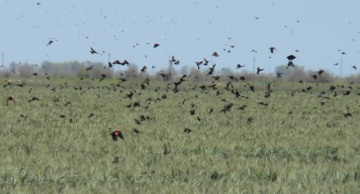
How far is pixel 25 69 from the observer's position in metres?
89.1

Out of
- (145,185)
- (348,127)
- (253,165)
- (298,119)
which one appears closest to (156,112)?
(298,119)

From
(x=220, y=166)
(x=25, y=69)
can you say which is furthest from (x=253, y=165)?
(x=25, y=69)

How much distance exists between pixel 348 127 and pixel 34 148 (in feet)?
30.0

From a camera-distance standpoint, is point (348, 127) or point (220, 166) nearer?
point (220, 166)

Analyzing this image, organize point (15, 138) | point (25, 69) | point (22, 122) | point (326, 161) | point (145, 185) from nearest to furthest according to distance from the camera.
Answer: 1. point (145, 185)
2. point (326, 161)
3. point (15, 138)
4. point (22, 122)
5. point (25, 69)

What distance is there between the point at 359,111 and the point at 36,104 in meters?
12.4

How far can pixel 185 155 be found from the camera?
37.3 feet

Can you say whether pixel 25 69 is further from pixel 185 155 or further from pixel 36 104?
pixel 185 155

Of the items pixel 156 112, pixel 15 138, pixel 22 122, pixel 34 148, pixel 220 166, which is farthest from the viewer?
pixel 156 112

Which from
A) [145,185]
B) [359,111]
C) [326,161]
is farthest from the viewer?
[359,111]

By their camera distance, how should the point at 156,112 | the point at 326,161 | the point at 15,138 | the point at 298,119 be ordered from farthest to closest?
the point at 156,112
the point at 298,119
the point at 15,138
the point at 326,161

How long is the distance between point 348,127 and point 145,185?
11117 mm

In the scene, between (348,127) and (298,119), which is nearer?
(348,127)

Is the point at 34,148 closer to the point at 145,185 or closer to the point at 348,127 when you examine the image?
the point at 145,185
